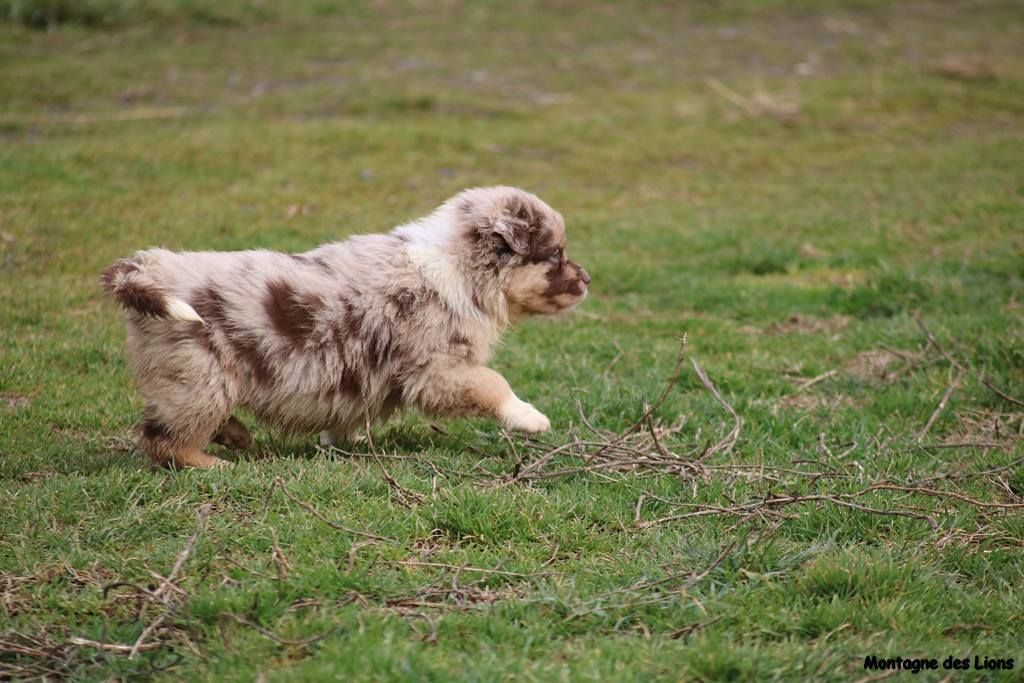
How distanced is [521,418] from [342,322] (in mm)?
A: 1121

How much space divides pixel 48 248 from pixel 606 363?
5.15 m

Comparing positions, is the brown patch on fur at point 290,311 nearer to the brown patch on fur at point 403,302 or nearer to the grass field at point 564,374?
the brown patch on fur at point 403,302

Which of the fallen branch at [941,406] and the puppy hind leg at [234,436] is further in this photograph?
the fallen branch at [941,406]

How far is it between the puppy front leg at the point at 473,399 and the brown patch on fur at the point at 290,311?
2.43ft

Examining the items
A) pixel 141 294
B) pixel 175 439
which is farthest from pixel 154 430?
pixel 141 294

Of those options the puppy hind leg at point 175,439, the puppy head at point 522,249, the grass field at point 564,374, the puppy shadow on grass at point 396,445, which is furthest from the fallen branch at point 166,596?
the puppy head at point 522,249

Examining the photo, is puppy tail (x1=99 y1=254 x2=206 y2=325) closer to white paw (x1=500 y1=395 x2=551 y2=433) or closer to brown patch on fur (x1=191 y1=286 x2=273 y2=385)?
brown patch on fur (x1=191 y1=286 x2=273 y2=385)

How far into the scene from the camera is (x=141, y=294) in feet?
18.4

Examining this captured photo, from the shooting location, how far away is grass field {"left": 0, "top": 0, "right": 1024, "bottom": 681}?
4.64 metres

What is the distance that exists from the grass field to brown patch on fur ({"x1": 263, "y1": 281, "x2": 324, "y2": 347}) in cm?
70

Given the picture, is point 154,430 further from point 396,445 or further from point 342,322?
point 396,445

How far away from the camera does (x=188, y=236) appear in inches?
408

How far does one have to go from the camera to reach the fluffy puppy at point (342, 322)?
19.2 ft

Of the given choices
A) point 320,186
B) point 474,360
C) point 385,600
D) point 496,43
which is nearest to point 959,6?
point 496,43
